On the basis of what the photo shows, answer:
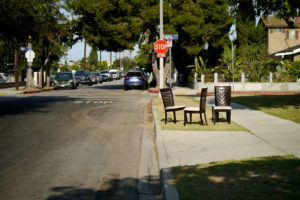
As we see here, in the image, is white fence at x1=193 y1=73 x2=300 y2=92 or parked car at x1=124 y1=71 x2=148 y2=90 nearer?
white fence at x1=193 y1=73 x2=300 y2=92

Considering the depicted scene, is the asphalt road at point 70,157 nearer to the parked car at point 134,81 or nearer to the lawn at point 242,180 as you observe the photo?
the lawn at point 242,180

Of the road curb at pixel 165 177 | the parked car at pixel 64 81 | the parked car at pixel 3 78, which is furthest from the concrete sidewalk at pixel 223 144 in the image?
the parked car at pixel 3 78

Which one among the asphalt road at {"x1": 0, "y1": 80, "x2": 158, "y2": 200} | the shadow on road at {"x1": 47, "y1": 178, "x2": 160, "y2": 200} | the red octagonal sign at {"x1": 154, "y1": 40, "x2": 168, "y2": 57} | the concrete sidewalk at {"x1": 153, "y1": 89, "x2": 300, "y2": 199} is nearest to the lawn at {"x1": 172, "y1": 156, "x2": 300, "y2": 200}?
the concrete sidewalk at {"x1": 153, "y1": 89, "x2": 300, "y2": 199}

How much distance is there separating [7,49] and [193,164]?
174 feet

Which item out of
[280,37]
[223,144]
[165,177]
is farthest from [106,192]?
[280,37]

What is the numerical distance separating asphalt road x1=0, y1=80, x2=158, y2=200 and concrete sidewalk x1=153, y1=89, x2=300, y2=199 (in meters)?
0.60

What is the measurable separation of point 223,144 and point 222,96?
4.68 m

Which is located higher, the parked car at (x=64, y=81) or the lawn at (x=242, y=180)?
the parked car at (x=64, y=81)

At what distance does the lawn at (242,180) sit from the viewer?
203 inches

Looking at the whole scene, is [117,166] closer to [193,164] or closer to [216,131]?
[193,164]

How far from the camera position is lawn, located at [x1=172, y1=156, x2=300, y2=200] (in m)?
5.16

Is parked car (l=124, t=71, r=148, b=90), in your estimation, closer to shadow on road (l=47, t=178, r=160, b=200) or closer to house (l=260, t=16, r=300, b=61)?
house (l=260, t=16, r=300, b=61)

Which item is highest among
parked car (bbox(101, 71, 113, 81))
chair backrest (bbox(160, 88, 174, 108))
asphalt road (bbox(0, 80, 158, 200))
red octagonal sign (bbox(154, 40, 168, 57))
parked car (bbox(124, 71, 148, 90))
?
red octagonal sign (bbox(154, 40, 168, 57))

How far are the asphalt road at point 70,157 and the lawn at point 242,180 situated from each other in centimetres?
87
